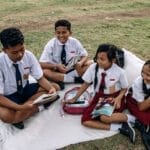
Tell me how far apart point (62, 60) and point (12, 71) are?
114 cm

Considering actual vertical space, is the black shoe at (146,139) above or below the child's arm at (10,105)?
below

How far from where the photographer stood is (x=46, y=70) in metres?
5.41

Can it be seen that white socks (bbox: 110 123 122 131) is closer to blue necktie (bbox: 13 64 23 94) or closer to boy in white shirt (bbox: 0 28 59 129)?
boy in white shirt (bbox: 0 28 59 129)

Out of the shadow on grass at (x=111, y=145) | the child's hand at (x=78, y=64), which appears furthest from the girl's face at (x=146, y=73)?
the child's hand at (x=78, y=64)

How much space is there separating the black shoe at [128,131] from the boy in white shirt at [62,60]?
125 cm

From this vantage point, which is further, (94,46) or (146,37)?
(146,37)

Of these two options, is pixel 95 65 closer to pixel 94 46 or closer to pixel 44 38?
pixel 94 46

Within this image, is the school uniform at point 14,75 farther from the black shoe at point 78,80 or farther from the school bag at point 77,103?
the black shoe at point 78,80

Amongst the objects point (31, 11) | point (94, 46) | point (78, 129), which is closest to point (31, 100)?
point (78, 129)

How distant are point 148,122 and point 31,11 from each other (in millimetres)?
6763

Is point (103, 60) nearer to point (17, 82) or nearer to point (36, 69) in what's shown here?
point (36, 69)

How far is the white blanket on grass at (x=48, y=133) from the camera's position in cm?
423

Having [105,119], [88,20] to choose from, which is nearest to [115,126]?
[105,119]

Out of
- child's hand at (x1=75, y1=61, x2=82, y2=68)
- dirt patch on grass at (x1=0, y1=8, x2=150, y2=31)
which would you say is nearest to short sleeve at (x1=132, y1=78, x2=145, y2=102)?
child's hand at (x1=75, y1=61, x2=82, y2=68)
